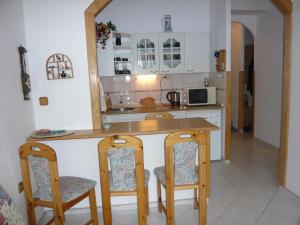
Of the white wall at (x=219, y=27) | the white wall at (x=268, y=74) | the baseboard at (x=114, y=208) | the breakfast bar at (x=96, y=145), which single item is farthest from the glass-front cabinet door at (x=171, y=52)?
the baseboard at (x=114, y=208)

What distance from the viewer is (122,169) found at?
212 cm

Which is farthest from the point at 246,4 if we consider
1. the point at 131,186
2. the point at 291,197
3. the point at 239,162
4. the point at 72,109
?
the point at 131,186

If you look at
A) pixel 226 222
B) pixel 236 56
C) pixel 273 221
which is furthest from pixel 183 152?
pixel 236 56

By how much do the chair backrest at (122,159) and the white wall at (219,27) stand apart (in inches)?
99.5

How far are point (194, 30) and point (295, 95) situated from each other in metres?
2.32

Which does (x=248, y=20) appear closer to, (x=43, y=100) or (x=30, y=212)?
(x=43, y=100)

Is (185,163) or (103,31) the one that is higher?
(103,31)

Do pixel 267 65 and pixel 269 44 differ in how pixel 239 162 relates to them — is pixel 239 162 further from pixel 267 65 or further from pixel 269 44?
pixel 269 44

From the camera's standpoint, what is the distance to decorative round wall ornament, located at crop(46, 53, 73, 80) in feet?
8.44

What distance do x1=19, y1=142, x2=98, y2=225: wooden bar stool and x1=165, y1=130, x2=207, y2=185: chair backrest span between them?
766mm

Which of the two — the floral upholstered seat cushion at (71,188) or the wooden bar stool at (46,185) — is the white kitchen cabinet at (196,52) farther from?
the wooden bar stool at (46,185)

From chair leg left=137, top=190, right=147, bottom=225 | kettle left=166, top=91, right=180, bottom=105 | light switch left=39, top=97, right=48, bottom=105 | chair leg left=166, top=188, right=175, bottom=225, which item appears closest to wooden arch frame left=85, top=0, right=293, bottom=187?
light switch left=39, top=97, right=48, bottom=105

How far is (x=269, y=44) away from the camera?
15.1 ft

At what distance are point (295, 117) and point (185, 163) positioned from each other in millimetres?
1526
